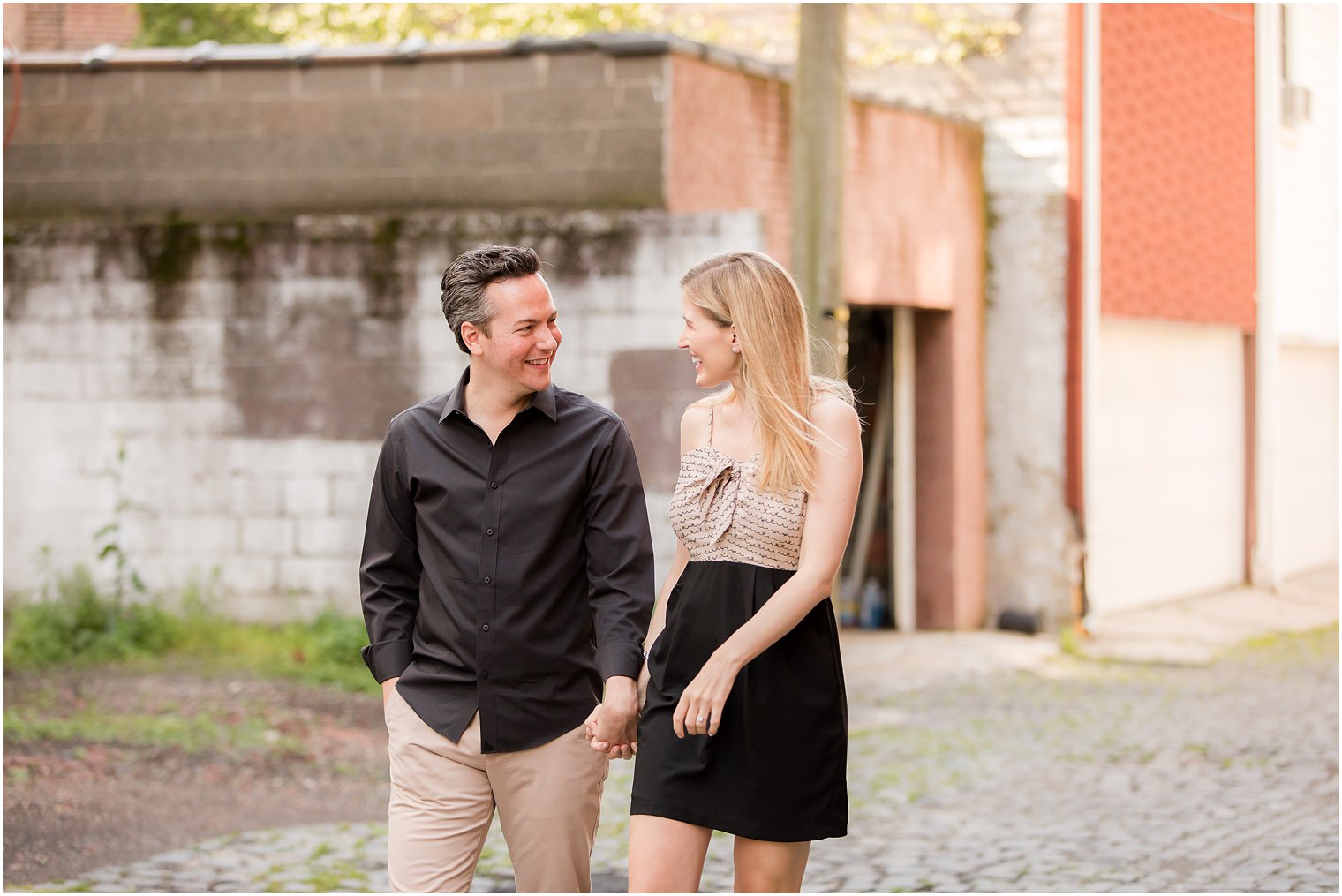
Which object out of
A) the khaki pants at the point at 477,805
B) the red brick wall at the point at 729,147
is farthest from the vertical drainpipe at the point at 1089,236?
the khaki pants at the point at 477,805

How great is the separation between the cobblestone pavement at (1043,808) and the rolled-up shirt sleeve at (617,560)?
237 cm

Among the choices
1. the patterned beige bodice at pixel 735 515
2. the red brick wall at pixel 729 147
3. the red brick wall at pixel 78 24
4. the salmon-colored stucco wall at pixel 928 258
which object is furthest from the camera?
the red brick wall at pixel 78 24

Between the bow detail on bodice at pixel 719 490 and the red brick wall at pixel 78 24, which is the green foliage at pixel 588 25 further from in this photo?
the bow detail on bodice at pixel 719 490

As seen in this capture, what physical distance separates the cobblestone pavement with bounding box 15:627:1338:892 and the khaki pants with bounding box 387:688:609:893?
7.04ft

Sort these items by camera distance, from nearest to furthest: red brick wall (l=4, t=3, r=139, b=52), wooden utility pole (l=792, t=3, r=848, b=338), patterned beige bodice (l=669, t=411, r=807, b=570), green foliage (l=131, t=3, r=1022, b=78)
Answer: patterned beige bodice (l=669, t=411, r=807, b=570)
wooden utility pole (l=792, t=3, r=848, b=338)
green foliage (l=131, t=3, r=1022, b=78)
red brick wall (l=4, t=3, r=139, b=52)

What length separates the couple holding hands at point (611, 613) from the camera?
3.53 metres

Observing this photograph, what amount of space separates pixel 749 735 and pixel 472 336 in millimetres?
1090

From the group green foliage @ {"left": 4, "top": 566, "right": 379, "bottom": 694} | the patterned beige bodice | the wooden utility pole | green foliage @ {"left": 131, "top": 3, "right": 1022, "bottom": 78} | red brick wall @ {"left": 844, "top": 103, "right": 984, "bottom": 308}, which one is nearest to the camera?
the patterned beige bodice

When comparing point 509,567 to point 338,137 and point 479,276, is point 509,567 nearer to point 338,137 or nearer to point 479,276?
point 479,276

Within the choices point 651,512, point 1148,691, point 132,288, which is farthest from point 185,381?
point 1148,691

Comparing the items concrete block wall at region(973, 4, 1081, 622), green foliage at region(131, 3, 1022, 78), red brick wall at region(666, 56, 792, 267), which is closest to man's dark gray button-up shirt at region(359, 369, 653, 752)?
red brick wall at region(666, 56, 792, 267)

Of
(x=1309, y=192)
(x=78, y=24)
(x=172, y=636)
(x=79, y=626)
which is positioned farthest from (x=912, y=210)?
(x=78, y=24)

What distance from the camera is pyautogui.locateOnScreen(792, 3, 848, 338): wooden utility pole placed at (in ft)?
26.5

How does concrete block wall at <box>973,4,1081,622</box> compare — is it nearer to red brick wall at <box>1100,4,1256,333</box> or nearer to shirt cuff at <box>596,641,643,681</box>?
red brick wall at <box>1100,4,1256,333</box>
